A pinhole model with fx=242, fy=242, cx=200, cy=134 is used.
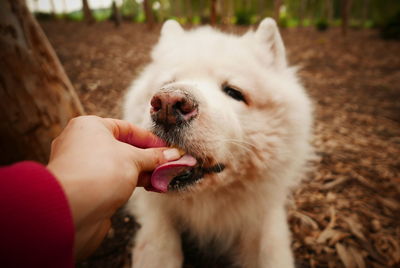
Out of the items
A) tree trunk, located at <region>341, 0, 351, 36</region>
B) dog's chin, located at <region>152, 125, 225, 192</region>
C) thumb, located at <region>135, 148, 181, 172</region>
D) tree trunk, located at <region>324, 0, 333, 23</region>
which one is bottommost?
dog's chin, located at <region>152, 125, 225, 192</region>

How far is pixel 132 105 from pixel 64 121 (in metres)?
0.61

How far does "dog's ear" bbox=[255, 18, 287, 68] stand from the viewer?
2209 mm

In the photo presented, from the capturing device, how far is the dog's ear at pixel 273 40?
221 cm

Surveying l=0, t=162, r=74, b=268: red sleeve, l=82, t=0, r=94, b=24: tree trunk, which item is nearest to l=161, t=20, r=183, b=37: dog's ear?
l=0, t=162, r=74, b=268: red sleeve

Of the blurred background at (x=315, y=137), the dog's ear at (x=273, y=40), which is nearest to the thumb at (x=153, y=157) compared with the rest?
the blurred background at (x=315, y=137)

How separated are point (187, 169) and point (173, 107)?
384mm

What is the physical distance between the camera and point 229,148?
1.59 meters

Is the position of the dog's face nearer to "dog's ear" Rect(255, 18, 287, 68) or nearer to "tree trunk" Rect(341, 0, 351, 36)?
"dog's ear" Rect(255, 18, 287, 68)

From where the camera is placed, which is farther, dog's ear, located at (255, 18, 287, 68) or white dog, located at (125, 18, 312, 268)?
dog's ear, located at (255, 18, 287, 68)

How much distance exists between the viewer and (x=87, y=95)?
4.00 m

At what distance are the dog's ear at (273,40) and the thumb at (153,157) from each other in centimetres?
150

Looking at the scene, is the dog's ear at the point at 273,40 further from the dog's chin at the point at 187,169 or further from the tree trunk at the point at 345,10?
the tree trunk at the point at 345,10

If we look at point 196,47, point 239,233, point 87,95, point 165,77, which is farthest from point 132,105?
point 87,95

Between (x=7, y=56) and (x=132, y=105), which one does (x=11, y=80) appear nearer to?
(x=7, y=56)
